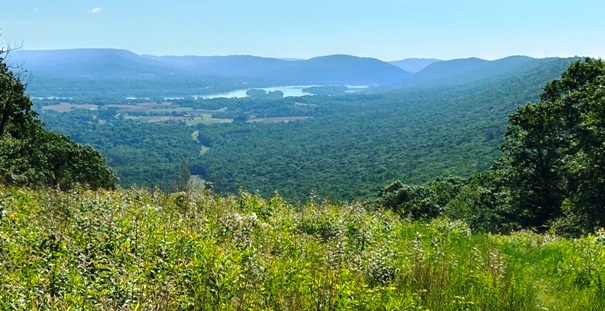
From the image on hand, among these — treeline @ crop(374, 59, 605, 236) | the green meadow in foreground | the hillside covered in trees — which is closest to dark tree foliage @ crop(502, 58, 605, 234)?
treeline @ crop(374, 59, 605, 236)

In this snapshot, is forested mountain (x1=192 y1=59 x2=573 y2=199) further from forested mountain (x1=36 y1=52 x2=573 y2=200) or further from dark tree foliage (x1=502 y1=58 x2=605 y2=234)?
dark tree foliage (x1=502 y1=58 x2=605 y2=234)

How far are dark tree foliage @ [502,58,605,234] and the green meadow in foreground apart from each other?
11975mm

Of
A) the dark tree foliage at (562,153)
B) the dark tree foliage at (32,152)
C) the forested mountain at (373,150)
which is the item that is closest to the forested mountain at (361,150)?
the forested mountain at (373,150)

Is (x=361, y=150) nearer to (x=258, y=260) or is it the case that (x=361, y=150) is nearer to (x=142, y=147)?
(x=142, y=147)

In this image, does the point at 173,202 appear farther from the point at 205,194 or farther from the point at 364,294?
the point at 364,294

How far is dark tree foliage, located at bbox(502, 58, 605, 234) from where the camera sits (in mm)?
18031

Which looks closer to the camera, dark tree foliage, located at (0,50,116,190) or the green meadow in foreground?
the green meadow in foreground

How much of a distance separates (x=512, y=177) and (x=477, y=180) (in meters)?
10.5

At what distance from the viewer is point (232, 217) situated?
7367 mm

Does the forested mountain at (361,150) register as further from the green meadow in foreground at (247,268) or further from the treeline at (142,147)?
the green meadow in foreground at (247,268)

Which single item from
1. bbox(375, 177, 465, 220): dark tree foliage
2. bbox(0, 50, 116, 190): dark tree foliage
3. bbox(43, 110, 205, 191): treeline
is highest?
bbox(0, 50, 116, 190): dark tree foliage

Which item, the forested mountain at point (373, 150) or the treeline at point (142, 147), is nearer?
the forested mountain at point (373, 150)

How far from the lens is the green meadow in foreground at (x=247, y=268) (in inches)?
169

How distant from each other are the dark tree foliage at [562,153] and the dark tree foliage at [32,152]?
18068 millimetres
